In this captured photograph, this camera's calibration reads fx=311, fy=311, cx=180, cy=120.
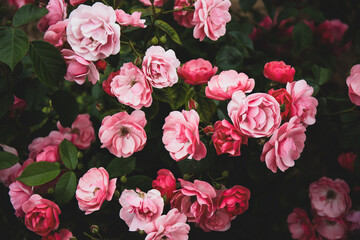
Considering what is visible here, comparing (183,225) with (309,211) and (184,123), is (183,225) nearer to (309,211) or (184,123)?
(184,123)

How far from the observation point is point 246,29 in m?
1.38

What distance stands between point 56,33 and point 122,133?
12.9 inches

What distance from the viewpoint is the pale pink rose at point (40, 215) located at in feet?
2.74

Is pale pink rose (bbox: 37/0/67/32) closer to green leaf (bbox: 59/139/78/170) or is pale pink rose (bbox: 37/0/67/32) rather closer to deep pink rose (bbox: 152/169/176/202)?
green leaf (bbox: 59/139/78/170)

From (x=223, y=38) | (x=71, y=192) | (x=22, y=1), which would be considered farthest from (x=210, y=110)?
(x=22, y=1)

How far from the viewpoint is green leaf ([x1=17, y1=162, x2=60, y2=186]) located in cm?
86

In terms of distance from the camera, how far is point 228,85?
0.87 meters

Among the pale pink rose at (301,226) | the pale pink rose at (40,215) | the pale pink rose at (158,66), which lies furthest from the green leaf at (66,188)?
the pale pink rose at (301,226)

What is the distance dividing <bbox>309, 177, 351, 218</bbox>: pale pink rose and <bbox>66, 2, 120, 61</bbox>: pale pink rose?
0.94m

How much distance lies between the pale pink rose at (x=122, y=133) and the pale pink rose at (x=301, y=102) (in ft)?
1.34

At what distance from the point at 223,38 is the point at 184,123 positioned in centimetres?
55

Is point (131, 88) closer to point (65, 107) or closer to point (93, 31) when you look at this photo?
point (93, 31)

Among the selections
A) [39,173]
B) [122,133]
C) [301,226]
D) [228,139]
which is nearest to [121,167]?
[122,133]

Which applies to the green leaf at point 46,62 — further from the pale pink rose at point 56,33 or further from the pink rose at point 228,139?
the pink rose at point 228,139
